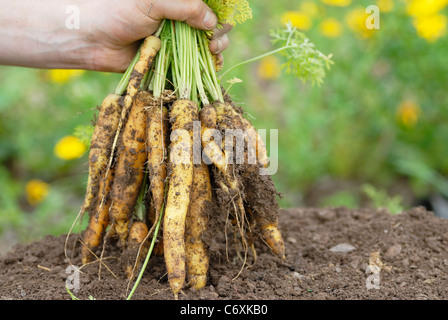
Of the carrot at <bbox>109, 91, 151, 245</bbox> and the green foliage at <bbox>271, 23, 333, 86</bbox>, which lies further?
the green foliage at <bbox>271, 23, 333, 86</bbox>

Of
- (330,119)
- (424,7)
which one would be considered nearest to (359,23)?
(424,7)

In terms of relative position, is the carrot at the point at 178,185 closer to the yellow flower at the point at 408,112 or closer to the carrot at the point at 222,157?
the carrot at the point at 222,157

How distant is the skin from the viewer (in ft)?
6.59

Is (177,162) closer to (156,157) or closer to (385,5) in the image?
(156,157)

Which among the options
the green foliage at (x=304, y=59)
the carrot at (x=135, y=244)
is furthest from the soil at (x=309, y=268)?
the green foliage at (x=304, y=59)

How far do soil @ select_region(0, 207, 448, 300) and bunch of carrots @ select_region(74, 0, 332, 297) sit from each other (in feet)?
0.31

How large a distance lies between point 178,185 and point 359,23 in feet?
7.74

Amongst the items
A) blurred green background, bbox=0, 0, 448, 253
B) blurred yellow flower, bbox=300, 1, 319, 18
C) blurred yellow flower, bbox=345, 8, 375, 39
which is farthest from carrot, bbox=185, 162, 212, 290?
blurred yellow flower, bbox=300, 1, 319, 18

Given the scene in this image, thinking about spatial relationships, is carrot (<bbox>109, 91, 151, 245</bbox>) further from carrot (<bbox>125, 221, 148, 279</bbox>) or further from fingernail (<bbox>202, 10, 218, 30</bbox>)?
fingernail (<bbox>202, 10, 218, 30</bbox>)

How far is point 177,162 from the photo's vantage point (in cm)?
178

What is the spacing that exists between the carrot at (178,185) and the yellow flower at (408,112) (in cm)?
244

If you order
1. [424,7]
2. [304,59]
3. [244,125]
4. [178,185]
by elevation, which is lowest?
[178,185]

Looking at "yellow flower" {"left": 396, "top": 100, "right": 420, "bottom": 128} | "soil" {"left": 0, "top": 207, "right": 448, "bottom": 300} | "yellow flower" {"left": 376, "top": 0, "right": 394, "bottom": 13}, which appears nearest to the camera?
"soil" {"left": 0, "top": 207, "right": 448, "bottom": 300}

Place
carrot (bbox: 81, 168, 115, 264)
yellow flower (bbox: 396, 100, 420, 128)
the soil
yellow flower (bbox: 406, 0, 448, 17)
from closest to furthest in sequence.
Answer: the soil
carrot (bbox: 81, 168, 115, 264)
yellow flower (bbox: 406, 0, 448, 17)
yellow flower (bbox: 396, 100, 420, 128)
